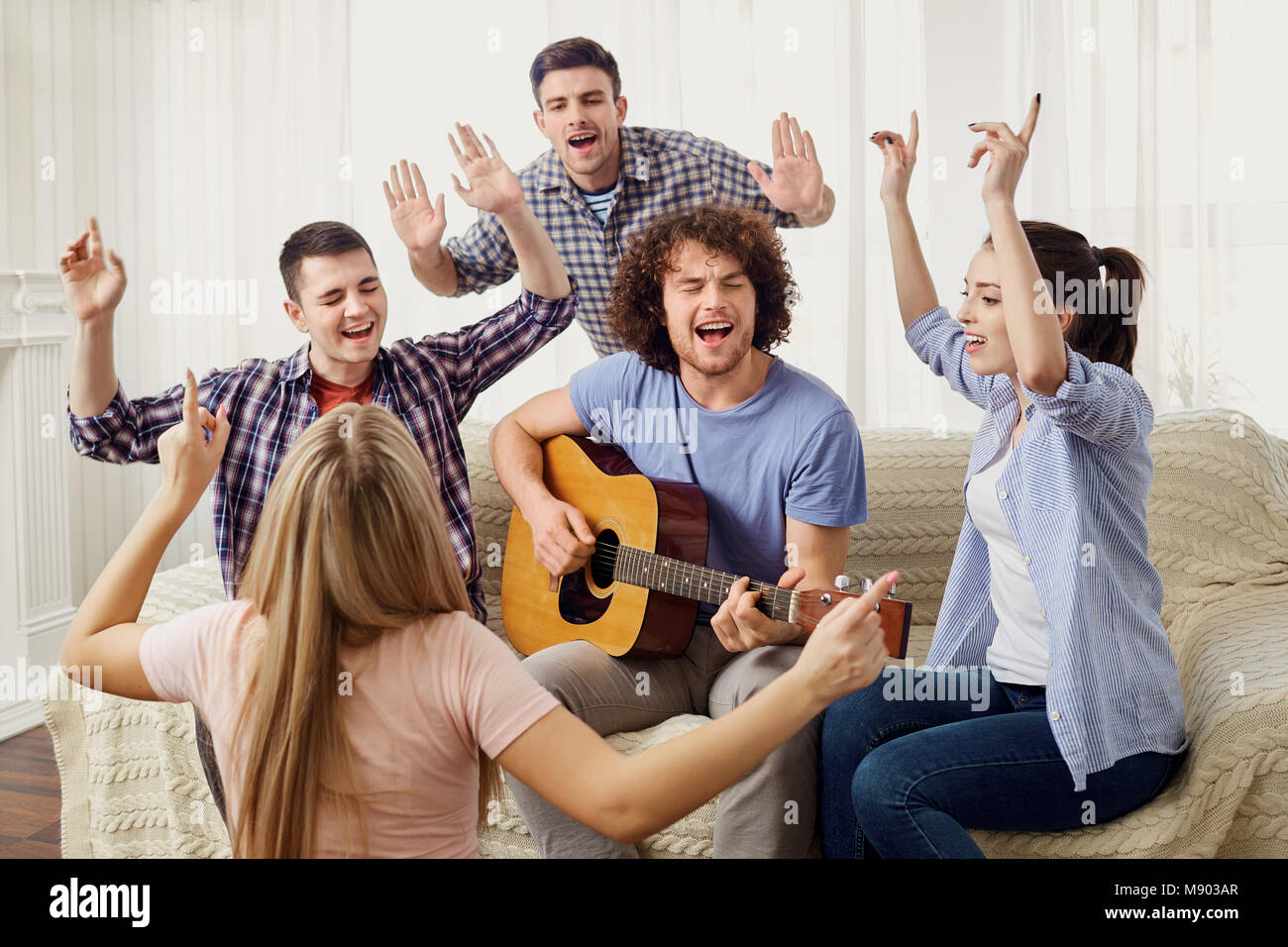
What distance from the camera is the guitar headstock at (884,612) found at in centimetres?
150

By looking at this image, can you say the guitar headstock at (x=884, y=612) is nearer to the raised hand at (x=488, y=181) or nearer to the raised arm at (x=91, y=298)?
the raised hand at (x=488, y=181)

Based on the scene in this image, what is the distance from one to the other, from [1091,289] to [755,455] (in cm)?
61

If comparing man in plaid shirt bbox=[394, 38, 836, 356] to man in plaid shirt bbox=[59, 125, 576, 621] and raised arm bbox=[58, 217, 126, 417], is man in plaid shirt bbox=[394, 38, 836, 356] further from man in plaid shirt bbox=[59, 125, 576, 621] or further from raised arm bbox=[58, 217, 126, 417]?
raised arm bbox=[58, 217, 126, 417]

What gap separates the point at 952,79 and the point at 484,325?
6.28 feet

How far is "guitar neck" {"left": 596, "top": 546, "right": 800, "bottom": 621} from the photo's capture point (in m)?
1.67

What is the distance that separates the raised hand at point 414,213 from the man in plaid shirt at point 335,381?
4cm

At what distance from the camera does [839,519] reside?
1.87 m

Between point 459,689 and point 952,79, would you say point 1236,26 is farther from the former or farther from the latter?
point 459,689

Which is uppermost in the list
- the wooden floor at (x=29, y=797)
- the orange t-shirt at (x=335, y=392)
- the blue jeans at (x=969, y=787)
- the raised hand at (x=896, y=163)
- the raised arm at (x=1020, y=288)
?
the raised hand at (x=896, y=163)

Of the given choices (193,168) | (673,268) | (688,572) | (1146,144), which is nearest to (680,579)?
(688,572)

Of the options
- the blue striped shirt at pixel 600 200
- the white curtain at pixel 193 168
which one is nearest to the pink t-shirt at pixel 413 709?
the blue striped shirt at pixel 600 200

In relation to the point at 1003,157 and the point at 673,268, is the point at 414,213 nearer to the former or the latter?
the point at 673,268

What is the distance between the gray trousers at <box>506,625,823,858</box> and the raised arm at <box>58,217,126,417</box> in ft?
2.74

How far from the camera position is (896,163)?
1926 millimetres
